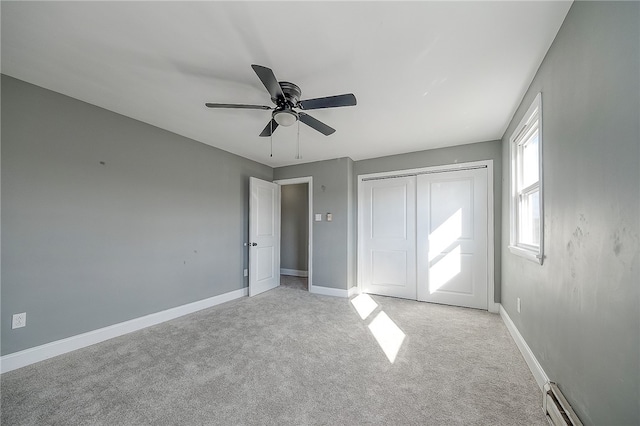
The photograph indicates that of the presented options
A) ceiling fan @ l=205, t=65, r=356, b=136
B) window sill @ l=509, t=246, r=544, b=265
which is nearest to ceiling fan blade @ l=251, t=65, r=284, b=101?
ceiling fan @ l=205, t=65, r=356, b=136

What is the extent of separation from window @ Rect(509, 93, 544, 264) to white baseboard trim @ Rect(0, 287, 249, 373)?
392cm

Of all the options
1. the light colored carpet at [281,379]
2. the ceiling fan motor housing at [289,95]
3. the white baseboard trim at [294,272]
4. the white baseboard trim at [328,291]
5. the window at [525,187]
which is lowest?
the white baseboard trim at [294,272]

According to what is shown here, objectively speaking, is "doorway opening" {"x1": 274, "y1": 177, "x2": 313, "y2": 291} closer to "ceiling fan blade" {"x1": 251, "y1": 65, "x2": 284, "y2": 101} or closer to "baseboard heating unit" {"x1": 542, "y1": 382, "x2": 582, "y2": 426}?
"ceiling fan blade" {"x1": 251, "y1": 65, "x2": 284, "y2": 101}

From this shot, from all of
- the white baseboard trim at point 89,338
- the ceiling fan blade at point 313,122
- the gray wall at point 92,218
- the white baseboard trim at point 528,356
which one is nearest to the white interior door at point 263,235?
the gray wall at point 92,218

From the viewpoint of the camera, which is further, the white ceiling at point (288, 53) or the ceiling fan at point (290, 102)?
the ceiling fan at point (290, 102)

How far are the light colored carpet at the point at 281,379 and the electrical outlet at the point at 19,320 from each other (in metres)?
0.36

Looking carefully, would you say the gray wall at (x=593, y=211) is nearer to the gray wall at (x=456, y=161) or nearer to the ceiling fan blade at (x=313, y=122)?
the ceiling fan blade at (x=313, y=122)

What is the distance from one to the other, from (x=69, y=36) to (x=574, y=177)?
3268 millimetres

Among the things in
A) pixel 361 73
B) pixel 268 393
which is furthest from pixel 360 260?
pixel 361 73

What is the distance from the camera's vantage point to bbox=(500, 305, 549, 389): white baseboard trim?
1765mm

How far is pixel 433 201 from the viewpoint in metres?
3.82

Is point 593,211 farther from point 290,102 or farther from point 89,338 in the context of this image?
point 89,338

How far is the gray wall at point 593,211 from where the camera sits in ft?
3.07

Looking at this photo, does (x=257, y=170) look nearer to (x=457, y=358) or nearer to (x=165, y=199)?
(x=165, y=199)
